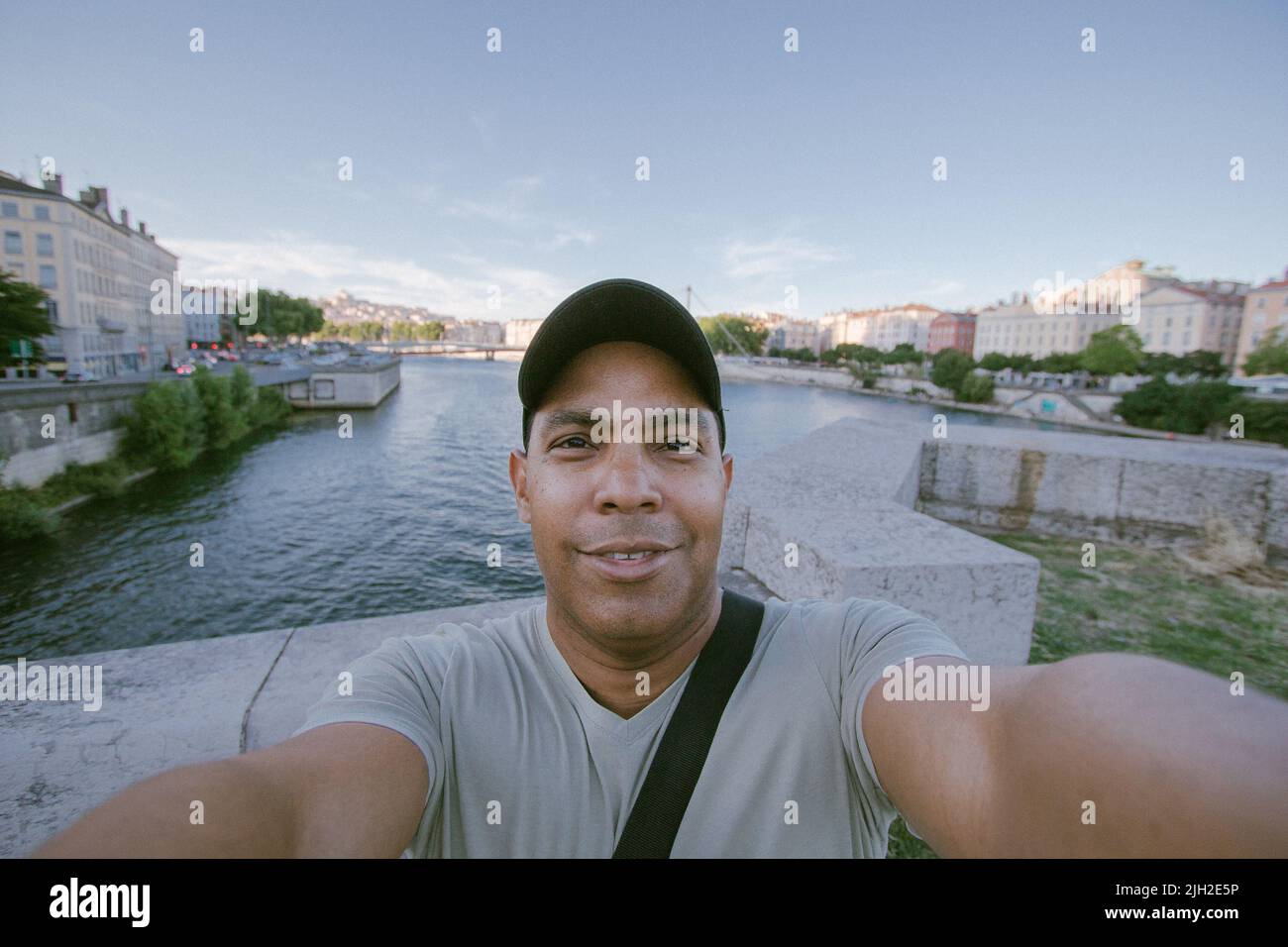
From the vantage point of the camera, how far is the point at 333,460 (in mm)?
27859

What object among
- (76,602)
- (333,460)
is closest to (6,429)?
Result: (76,602)

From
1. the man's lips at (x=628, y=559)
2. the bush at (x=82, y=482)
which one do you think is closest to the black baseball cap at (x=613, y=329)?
the man's lips at (x=628, y=559)

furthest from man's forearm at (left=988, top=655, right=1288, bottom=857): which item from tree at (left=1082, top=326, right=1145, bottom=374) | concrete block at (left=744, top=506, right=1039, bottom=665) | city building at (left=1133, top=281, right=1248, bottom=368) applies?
city building at (left=1133, top=281, right=1248, bottom=368)

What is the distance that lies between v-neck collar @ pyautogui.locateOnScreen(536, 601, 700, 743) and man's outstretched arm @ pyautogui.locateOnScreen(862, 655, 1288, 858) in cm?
47

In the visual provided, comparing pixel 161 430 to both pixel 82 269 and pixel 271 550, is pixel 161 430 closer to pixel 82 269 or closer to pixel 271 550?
pixel 271 550

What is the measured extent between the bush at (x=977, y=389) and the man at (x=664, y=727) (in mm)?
72090

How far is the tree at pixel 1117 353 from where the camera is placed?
2211 inches

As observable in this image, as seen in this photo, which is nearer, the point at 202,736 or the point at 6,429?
the point at 202,736

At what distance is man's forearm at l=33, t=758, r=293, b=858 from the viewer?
0.71 meters

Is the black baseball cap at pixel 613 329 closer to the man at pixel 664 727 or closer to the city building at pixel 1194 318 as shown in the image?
the man at pixel 664 727

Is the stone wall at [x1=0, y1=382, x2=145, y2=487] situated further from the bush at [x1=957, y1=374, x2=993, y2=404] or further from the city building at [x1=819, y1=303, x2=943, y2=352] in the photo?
the city building at [x1=819, y1=303, x2=943, y2=352]

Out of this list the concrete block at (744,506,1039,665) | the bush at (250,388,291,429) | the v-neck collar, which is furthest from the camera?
the bush at (250,388,291,429)
